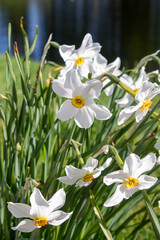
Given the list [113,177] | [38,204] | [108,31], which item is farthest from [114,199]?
[108,31]

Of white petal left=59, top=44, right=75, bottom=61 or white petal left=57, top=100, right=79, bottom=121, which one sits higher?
white petal left=59, top=44, right=75, bottom=61

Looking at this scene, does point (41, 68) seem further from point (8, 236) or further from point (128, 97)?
point (8, 236)

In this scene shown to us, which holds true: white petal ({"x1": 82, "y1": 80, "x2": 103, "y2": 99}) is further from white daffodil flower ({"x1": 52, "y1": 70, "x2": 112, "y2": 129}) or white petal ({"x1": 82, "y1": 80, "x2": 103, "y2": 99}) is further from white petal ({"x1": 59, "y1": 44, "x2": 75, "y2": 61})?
white petal ({"x1": 59, "y1": 44, "x2": 75, "y2": 61})

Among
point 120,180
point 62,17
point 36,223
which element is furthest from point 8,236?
point 62,17

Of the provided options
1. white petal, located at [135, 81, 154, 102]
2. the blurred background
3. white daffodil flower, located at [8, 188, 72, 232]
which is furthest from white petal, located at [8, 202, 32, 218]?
the blurred background

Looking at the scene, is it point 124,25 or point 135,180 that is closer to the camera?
point 135,180

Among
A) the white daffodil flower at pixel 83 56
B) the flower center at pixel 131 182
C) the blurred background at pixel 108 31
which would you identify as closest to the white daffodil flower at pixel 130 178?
the flower center at pixel 131 182

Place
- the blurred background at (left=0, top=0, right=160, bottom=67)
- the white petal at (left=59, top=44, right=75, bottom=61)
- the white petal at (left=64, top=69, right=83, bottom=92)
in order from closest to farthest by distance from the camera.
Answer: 1. the white petal at (left=64, top=69, right=83, bottom=92)
2. the white petal at (left=59, top=44, right=75, bottom=61)
3. the blurred background at (left=0, top=0, right=160, bottom=67)
